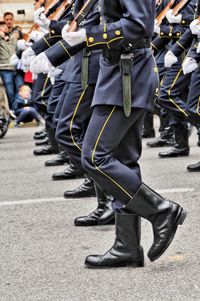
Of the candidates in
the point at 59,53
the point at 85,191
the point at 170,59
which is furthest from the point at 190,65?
the point at 59,53

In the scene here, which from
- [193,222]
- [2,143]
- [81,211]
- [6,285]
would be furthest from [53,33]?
[2,143]

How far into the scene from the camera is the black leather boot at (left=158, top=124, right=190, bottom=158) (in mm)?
9414

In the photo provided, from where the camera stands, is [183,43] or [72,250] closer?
[72,250]

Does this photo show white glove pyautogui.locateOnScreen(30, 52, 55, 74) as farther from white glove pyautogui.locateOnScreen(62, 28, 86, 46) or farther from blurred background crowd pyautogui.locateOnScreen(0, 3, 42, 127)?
blurred background crowd pyautogui.locateOnScreen(0, 3, 42, 127)

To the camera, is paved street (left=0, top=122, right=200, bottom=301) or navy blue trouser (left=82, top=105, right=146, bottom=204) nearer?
paved street (left=0, top=122, right=200, bottom=301)

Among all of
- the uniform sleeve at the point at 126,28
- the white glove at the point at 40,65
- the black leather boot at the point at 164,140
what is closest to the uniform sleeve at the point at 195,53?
the white glove at the point at 40,65

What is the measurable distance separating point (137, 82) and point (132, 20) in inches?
13.2

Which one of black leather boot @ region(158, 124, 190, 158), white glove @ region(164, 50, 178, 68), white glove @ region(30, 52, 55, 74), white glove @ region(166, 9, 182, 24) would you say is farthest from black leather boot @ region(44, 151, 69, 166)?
white glove @ region(30, 52, 55, 74)

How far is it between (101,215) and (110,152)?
126 centimetres

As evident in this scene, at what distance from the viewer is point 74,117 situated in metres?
6.57

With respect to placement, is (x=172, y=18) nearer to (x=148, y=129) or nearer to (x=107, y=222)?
(x=148, y=129)

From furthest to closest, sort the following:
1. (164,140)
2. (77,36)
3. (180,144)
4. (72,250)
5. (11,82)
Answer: (11,82) < (164,140) < (180,144) < (72,250) < (77,36)

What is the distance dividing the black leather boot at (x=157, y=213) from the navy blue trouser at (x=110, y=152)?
0.04 metres

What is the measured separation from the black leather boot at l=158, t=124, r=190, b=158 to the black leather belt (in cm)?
461
